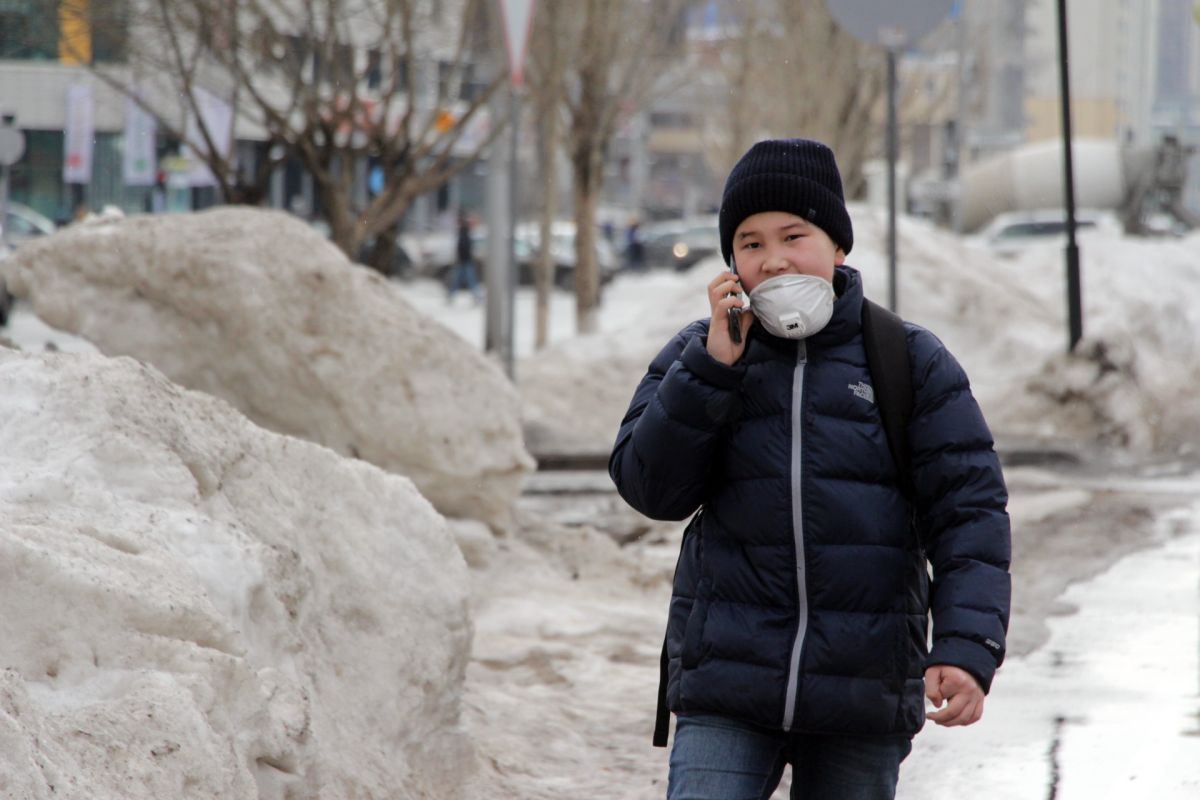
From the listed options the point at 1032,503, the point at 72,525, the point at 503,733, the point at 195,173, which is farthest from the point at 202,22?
the point at 72,525

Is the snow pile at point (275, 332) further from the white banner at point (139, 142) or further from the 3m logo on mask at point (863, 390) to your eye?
the white banner at point (139, 142)

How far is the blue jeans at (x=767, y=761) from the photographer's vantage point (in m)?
2.85

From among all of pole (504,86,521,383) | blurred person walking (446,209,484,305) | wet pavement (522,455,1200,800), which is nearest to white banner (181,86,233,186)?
pole (504,86,521,383)

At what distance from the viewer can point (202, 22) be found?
11.7 metres

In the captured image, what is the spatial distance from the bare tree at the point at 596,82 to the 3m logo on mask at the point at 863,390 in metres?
14.8

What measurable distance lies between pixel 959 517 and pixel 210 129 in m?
10.6

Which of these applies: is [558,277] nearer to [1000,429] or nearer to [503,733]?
[1000,429]

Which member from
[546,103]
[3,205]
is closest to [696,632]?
[3,205]

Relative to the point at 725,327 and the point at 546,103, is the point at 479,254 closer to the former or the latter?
the point at 546,103

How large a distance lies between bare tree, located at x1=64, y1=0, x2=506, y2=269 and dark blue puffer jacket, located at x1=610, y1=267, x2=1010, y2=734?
919 centimetres

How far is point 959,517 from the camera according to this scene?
287 centimetres

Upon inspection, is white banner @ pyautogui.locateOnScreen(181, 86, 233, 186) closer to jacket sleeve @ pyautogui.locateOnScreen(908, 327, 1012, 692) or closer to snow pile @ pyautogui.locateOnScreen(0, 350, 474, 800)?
snow pile @ pyautogui.locateOnScreen(0, 350, 474, 800)

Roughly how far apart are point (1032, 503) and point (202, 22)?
19.7 ft

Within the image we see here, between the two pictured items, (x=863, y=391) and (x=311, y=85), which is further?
(x=311, y=85)
